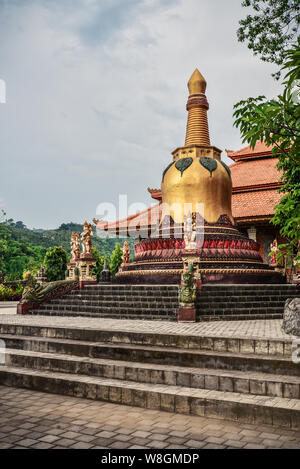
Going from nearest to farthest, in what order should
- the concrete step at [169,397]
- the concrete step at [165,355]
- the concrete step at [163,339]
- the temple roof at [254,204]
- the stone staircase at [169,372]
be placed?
the concrete step at [169,397] → the stone staircase at [169,372] → the concrete step at [165,355] → the concrete step at [163,339] → the temple roof at [254,204]

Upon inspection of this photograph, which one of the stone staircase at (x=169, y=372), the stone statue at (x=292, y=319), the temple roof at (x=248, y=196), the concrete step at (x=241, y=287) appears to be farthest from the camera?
the temple roof at (x=248, y=196)

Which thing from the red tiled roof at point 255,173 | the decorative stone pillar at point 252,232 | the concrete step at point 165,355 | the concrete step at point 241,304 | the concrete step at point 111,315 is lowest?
the concrete step at point 165,355

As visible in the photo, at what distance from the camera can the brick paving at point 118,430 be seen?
5.21 meters

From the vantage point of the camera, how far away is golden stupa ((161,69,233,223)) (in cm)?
2017

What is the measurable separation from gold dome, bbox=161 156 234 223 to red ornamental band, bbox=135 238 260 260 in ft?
7.07

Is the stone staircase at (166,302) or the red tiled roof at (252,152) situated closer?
the stone staircase at (166,302)

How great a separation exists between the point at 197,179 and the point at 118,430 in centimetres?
1578

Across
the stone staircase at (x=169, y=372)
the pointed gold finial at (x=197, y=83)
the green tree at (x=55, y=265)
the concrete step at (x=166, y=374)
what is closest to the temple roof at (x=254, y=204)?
the pointed gold finial at (x=197, y=83)

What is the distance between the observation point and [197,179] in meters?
20.2

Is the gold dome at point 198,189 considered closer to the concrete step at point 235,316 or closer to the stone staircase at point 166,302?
the stone staircase at point 166,302

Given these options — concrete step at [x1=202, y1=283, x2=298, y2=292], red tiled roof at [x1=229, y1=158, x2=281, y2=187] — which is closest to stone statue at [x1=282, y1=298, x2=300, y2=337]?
concrete step at [x1=202, y1=283, x2=298, y2=292]

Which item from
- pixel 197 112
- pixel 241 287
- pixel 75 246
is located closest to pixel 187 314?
pixel 241 287

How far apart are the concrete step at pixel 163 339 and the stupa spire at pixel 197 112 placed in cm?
1408
